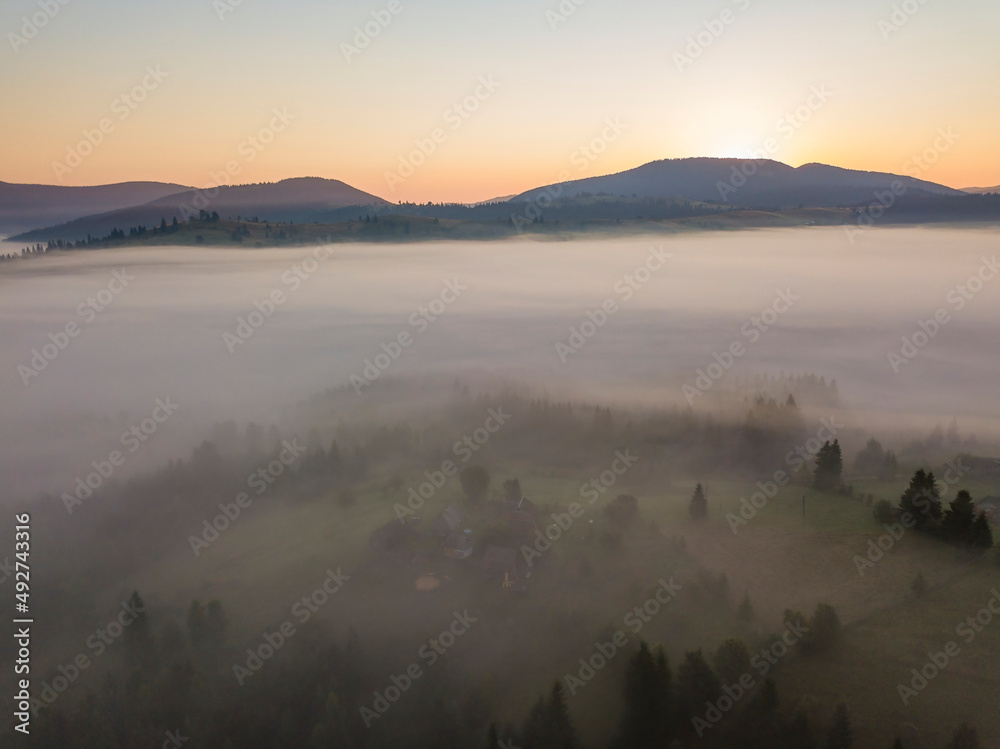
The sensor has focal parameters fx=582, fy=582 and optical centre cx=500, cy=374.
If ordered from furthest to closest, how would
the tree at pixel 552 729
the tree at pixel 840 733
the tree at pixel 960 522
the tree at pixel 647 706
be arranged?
the tree at pixel 960 522 → the tree at pixel 647 706 → the tree at pixel 552 729 → the tree at pixel 840 733

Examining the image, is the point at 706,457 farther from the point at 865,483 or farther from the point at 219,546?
the point at 219,546

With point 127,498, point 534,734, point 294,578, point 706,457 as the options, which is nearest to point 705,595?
point 534,734

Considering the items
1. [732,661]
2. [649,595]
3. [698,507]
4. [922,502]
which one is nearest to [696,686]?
[732,661]

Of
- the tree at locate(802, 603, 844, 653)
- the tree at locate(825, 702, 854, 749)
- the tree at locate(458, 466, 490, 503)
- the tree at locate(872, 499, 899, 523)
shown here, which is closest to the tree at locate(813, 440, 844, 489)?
the tree at locate(872, 499, 899, 523)

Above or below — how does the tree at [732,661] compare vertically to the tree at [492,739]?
above

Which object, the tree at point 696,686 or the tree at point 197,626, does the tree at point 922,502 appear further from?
the tree at point 197,626

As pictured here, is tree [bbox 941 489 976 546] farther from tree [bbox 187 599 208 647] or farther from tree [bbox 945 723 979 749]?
tree [bbox 187 599 208 647]

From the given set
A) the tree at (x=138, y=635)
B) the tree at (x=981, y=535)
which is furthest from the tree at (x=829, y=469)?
the tree at (x=138, y=635)
